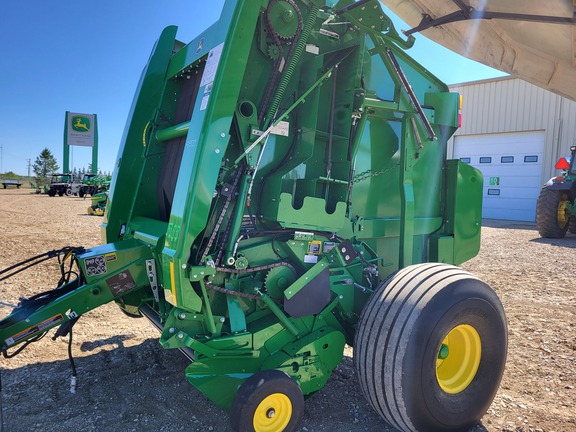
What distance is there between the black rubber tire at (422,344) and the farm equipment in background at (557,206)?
9.72m

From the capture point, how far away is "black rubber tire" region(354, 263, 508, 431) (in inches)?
94.3

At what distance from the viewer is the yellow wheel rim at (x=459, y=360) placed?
2742 millimetres

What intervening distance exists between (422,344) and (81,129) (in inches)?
900

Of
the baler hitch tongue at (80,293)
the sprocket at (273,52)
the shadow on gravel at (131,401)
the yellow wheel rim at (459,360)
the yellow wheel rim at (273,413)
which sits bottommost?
the shadow on gravel at (131,401)

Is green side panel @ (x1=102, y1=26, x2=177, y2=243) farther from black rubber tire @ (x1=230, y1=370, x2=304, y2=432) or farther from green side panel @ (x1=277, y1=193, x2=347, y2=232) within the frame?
black rubber tire @ (x1=230, y1=370, x2=304, y2=432)

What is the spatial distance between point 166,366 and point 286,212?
176 centimetres

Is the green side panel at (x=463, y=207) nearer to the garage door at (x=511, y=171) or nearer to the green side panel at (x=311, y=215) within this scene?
the green side panel at (x=311, y=215)

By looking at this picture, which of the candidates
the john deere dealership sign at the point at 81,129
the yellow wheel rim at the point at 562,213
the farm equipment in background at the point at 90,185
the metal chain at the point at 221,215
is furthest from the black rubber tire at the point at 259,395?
the farm equipment in background at the point at 90,185

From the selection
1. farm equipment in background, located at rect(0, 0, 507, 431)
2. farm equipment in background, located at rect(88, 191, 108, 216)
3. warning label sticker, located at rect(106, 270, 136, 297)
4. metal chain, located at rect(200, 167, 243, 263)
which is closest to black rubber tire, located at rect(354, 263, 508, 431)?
farm equipment in background, located at rect(0, 0, 507, 431)

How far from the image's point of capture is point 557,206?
436 inches

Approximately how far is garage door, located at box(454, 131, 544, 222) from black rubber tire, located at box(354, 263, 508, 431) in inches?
640

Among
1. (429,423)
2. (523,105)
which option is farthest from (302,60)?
(523,105)

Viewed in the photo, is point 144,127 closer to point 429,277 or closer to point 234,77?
point 234,77

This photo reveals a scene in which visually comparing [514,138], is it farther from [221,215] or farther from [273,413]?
[273,413]
